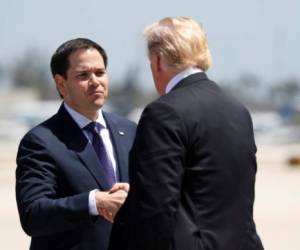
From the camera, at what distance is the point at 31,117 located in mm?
95188

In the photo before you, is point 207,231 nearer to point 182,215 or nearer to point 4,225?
point 182,215

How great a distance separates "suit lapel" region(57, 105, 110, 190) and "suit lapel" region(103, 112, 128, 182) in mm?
101

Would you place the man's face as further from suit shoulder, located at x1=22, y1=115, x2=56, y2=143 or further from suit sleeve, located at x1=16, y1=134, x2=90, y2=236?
suit sleeve, located at x1=16, y1=134, x2=90, y2=236

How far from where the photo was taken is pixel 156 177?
13.0ft

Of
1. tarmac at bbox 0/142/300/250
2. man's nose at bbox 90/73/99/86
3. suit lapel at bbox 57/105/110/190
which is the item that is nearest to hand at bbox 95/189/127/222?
suit lapel at bbox 57/105/110/190

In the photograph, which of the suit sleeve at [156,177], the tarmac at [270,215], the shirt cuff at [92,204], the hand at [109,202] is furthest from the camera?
the tarmac at [270,215]

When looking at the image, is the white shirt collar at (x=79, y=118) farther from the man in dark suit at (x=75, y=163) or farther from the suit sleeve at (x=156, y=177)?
the suit sleeve at (x=156, y=177)

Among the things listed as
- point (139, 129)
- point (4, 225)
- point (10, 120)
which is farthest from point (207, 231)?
point (10, 120)

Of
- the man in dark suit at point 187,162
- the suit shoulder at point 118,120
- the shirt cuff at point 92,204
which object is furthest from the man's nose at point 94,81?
the man in dark suit at point 187,162

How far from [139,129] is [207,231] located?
1.37 ft

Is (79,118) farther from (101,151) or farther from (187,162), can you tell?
(187,162)

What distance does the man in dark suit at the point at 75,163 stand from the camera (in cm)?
479

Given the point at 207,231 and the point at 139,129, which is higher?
the point at 139,129

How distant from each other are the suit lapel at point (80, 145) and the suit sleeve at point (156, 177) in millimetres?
939
